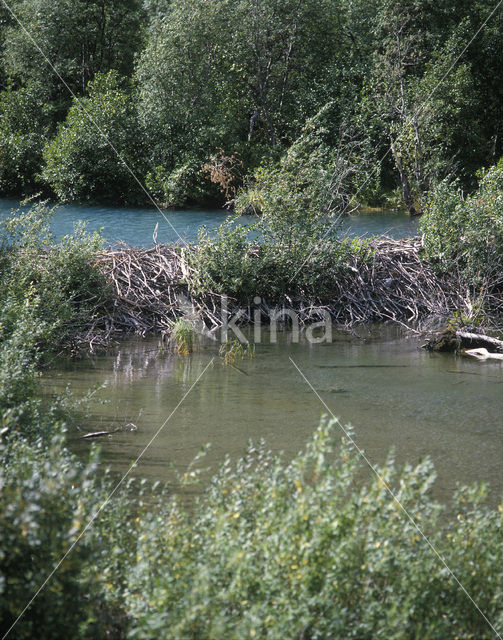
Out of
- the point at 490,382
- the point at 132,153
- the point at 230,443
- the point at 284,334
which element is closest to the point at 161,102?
the point at 132,153

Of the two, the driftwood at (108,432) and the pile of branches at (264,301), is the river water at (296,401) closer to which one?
the driftwood at (108,432)

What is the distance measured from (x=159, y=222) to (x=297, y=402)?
14177mm

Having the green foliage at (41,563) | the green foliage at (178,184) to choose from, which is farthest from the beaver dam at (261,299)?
the green foliage at (178,184)

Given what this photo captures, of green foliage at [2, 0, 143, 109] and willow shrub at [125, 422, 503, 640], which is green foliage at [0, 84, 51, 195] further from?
willow shrub at [125, 422, 503, 640]

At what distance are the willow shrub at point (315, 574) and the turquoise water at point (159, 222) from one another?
12700 millimetres

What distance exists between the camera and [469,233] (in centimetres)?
1263

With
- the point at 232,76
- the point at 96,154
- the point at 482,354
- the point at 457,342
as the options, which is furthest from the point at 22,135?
the point at 482,354

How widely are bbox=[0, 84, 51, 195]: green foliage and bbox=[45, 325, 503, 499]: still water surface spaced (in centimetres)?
1973

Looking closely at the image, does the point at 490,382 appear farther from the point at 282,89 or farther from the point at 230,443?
the point at 282,89

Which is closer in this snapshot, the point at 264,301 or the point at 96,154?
the point at 264,301

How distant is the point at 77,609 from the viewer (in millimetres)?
3406

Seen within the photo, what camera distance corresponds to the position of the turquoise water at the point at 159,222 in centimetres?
1844

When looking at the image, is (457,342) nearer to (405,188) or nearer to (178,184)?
(405,188)

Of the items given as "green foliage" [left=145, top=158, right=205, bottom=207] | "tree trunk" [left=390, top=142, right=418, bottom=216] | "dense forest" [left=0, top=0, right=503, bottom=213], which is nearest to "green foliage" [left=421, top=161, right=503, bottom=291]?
"tree trunk" [left=390, top=142, right=418, bottom=216]
